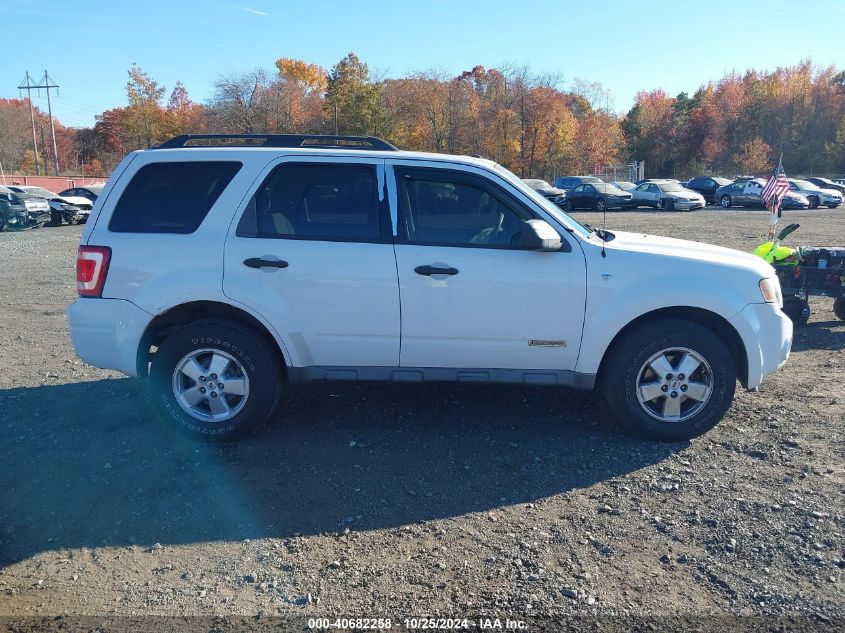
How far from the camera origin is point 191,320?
5.19 m

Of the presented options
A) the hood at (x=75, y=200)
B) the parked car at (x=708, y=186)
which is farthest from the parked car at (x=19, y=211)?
the parked car at (x=708, y=186)

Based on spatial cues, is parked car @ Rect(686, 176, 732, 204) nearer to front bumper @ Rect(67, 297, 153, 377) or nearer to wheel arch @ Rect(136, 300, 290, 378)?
wheel arch @ Rect(136, 300, 290, 378)

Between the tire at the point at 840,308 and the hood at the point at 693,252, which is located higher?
the hood at the point at 693,252

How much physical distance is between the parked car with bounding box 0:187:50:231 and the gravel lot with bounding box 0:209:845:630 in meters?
25.3

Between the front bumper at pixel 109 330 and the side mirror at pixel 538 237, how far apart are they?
2672 mm

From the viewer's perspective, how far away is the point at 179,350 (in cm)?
500

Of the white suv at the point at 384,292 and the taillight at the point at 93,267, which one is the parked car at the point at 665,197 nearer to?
the white suv at the point at 384,292

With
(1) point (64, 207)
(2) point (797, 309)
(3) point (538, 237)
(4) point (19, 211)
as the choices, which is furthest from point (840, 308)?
(1) point (64, 207)

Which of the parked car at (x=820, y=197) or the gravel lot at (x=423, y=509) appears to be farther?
the parked car at (x=820, y=197)

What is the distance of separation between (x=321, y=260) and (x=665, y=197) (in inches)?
1386

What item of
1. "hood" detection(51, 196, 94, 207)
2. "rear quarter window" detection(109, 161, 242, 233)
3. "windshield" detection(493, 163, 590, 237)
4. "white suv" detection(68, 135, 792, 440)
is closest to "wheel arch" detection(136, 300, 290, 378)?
"white suv" detection(68, 135, 792, 440)

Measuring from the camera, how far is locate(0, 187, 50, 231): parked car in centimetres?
2783

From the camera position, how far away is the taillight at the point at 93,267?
4.99 meters

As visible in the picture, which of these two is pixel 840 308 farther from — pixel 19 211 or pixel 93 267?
pixel 19 211
